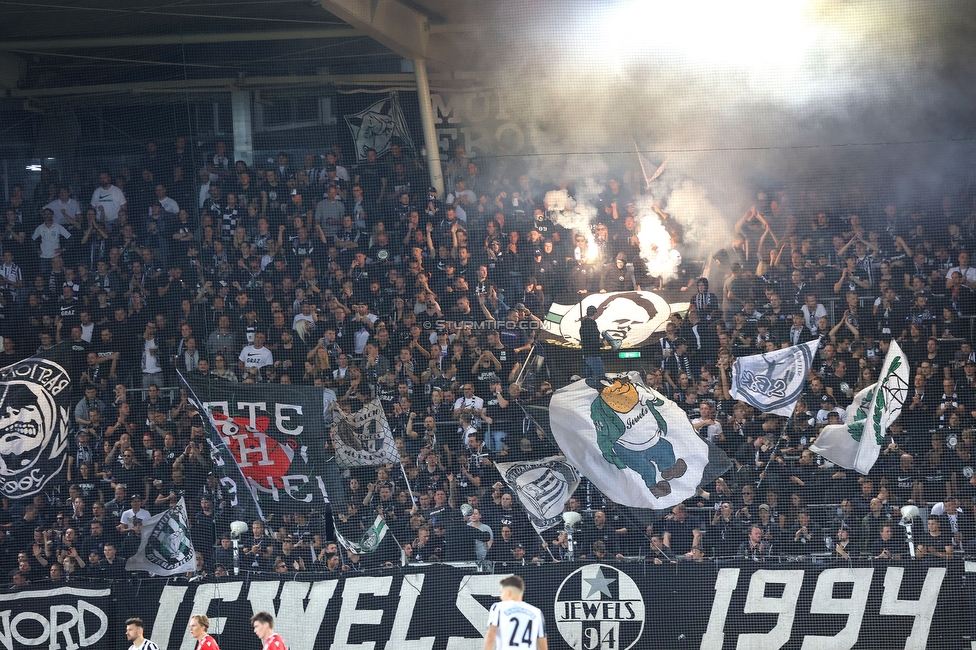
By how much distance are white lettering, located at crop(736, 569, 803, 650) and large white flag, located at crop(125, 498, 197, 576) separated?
5.00 meters

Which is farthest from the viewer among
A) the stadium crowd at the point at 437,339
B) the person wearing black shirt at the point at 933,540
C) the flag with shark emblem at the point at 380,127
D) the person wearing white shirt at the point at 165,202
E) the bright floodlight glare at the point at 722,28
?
the flag with shark emblem at the point at 380,127

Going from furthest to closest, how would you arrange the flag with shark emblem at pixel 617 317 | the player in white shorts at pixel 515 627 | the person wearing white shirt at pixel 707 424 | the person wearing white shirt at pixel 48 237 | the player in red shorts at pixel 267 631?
the person wearing white shirt at pixel 48 237
the flag with shark emblem at pixel 617 317
the person wearing white shirt at pixel 707 424
the player in red shorts at pixel 267 631
the player in white shorts at pixel 515 627

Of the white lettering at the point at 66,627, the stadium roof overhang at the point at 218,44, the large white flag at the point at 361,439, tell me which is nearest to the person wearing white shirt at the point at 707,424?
the large white flag at the point at 361,439

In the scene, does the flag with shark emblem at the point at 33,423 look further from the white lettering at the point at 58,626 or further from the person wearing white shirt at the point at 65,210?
the person wearing white shirt at the point at 65,210

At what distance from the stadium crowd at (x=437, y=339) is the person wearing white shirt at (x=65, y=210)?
28 mm

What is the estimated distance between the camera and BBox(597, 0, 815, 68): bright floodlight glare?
35.9ft

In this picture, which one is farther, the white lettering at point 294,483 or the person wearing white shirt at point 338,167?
the person wearing white shirt at point 338,167

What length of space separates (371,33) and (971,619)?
8093 millimetres

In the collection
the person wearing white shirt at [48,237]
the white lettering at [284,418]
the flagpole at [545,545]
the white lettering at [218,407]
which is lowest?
the flagpole at [545,545]

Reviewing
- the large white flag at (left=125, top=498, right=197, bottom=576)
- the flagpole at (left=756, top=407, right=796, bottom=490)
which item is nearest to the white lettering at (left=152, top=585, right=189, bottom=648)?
the large white flag at (left=125, top=498, right=197, bottom=576)

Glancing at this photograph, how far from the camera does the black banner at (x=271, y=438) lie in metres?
9.30

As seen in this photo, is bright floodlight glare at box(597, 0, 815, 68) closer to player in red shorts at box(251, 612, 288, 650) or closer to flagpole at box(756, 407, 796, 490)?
flagpole at box(756, 407, 796, 490)

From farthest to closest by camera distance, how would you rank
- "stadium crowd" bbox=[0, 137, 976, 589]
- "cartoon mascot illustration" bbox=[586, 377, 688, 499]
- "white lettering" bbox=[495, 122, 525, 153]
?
"white lettering" bbox=[495, 122, 525, 153]
"cartoon mascot illustration" bbox=[586, 377, 688, 499]
"stadium crowd" bbox=[0, 137, 976, 589]

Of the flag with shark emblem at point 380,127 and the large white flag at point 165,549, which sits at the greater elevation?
the flag with shark emblem at point 380,127
